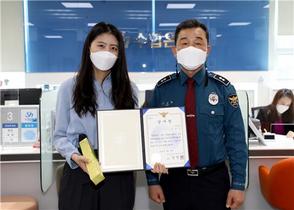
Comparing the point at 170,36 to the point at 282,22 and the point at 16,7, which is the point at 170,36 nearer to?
the point at 282,22

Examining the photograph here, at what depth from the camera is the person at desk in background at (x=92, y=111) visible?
1646mm

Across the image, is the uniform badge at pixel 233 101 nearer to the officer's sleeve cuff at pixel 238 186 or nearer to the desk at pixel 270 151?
the officer's sleeve cuff at pixel 238 186

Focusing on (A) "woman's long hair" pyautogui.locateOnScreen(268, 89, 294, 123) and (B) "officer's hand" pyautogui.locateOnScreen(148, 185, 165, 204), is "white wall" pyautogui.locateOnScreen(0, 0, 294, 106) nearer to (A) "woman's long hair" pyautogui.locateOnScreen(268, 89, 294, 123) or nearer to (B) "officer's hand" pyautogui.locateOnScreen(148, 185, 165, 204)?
(A) "woman's long hair" pyautogui.locateOnScreen(268, 89, 294, 123)

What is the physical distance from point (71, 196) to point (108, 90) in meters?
0.53

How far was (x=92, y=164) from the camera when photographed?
5.18 ft

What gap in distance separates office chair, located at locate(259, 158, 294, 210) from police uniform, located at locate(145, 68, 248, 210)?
44cm

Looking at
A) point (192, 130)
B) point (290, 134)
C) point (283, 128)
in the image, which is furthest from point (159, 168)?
point (283, 128)

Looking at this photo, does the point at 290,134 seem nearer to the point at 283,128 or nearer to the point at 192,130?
the point at 283,128

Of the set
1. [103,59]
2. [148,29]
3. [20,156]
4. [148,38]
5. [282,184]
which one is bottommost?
[282,184]

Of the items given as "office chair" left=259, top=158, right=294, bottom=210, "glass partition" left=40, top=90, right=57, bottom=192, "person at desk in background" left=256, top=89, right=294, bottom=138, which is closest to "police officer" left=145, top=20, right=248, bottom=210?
"office chair" left=259, top=158, right=294, bottom=210

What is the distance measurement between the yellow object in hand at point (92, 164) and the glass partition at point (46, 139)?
68cm

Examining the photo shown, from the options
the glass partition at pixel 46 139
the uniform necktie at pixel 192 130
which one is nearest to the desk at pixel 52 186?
the glass partition at pixel 46 139

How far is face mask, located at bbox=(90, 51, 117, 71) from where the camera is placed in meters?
1.69

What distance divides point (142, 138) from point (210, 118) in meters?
0.35
